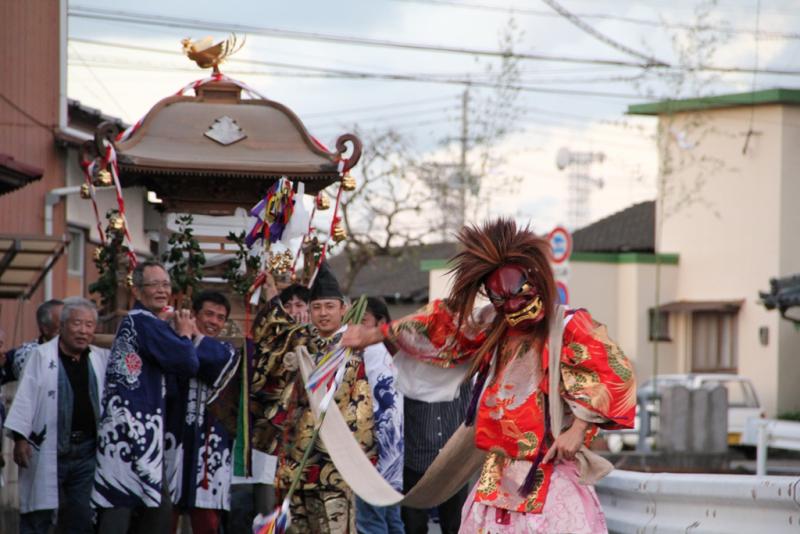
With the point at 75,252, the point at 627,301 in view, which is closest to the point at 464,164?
the point at 627,301

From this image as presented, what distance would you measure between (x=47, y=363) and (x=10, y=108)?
8857 millimetres

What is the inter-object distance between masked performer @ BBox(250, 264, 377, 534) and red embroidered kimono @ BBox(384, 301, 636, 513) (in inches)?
55.4

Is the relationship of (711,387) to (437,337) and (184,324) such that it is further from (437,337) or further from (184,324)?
(437,337)

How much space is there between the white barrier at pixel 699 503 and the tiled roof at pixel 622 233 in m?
30.8

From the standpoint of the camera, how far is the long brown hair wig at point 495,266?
6.63 metres

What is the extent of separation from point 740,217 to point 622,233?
6053mm

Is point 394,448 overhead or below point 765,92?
below

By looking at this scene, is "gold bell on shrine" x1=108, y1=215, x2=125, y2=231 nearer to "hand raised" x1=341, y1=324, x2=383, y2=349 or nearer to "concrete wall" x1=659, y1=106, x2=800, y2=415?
"hand raised" x1=341, y1=324, x2=383, y2=349

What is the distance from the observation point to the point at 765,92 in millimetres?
34188

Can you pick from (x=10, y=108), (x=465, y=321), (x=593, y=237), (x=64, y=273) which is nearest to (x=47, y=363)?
(x=465, y=321)

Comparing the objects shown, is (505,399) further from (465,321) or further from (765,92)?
(765,92)

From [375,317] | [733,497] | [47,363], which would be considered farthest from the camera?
[375,317]

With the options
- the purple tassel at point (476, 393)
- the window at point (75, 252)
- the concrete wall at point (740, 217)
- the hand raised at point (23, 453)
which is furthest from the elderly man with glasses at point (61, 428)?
the concrete wall at point (740, 217)

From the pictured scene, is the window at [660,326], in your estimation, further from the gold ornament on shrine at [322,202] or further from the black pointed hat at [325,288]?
the black pointed hat at [325,288]
